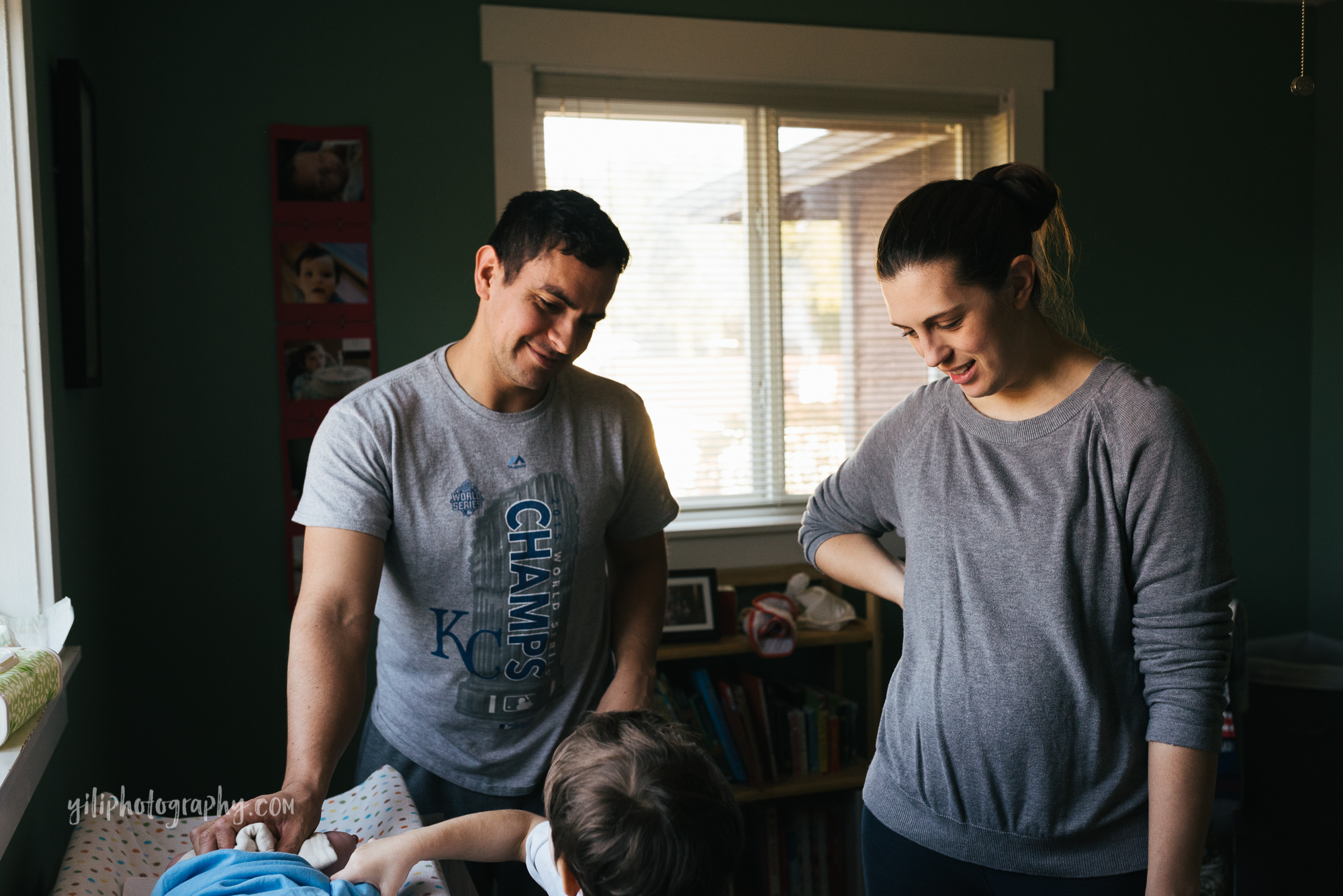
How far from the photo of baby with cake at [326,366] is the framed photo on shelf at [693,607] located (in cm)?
96

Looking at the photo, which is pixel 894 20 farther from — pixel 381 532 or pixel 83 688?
pixel 83 688

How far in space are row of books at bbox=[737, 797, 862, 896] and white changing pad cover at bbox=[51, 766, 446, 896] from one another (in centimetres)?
153

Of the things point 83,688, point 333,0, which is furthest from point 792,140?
point 83,688

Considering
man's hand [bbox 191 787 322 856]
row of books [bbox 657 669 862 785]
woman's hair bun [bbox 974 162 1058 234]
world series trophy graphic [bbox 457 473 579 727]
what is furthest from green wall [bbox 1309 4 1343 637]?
man's hand [bbox 191 787 322 856]

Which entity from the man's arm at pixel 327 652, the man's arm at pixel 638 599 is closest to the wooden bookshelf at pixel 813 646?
the man's arm at pixel 638 599

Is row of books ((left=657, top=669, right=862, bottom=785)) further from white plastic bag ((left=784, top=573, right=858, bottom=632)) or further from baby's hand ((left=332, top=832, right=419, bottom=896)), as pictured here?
baby's hand ((left=332, top=832, right=419, bottom=896))

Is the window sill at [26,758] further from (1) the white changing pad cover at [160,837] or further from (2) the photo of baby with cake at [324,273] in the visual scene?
(2) the photo of baby with cake at [324,273]

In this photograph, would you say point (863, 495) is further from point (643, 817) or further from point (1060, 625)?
point (643, 817)

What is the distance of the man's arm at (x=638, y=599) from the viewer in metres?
1.53

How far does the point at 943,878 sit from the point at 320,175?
2096mm

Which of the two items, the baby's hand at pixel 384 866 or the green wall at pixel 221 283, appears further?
the green wall at pixel 221 283

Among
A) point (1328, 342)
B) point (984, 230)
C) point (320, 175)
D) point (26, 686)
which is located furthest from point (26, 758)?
point (1328, 342)

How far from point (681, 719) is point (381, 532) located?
1415mm

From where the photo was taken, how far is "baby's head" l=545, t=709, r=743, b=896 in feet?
3.22
